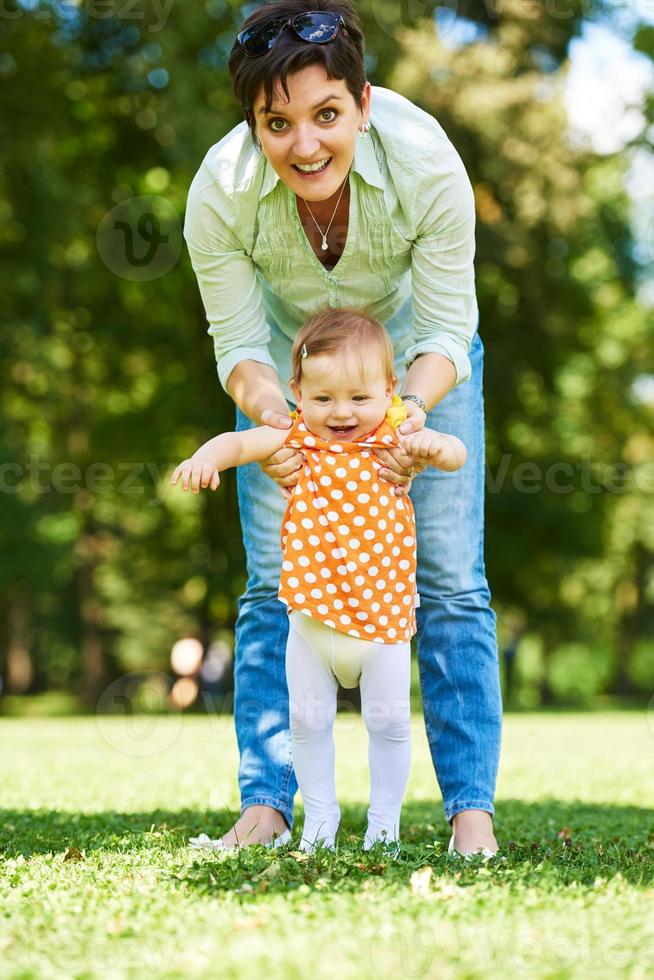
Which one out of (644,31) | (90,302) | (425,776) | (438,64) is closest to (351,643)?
(425,776)

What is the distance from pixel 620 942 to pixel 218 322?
2.35 metres

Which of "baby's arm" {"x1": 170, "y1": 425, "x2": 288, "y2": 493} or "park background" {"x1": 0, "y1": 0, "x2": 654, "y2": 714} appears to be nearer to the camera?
"baby's arm" {"x1": 170, "y1": 425, "x2": 288, "y2": 493}

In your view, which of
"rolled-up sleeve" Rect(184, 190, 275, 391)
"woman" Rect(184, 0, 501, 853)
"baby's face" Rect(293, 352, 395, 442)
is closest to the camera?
"woman" Rect(184, 0, 501, 853)

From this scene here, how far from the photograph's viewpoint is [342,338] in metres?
3.69

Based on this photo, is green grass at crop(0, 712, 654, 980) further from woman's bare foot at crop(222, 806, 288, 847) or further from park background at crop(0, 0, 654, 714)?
park background at crop(0, 0, 654, 714)

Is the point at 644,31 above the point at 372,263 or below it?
above

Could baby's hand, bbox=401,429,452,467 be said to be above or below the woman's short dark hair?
below

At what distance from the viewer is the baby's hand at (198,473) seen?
3.51 meters

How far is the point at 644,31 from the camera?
16703 millimetres

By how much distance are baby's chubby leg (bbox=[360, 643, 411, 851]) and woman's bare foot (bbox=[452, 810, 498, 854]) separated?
203 mm

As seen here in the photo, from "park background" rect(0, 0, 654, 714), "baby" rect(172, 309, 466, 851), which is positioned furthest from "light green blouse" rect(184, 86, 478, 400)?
"park background" rect(0, 0, 654, 714)

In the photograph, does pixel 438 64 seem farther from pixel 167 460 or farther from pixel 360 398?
pixel 360 398

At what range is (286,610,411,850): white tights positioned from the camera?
11.8 ft

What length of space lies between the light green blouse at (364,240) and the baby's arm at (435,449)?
0.31 m
